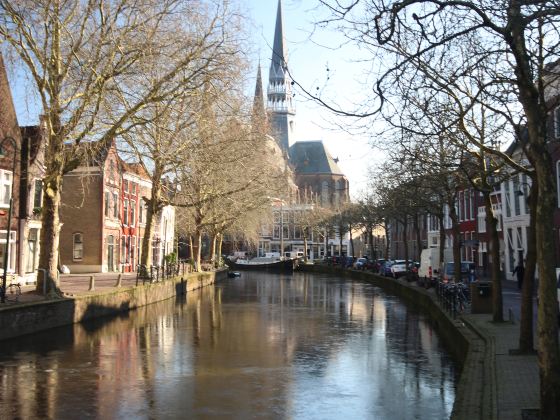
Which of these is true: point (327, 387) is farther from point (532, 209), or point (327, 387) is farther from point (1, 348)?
point (1, 348)

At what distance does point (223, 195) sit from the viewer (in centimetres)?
3884

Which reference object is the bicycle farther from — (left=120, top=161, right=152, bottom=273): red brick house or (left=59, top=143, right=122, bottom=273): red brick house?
(left=120, top=161, right=152, bottom=273): red brick house

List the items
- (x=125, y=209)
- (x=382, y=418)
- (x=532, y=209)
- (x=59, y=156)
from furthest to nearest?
1. (x=125, y=209)
2. (x=59, y=156)
3. (x=532, y=209)
4. (x=382, y=418)

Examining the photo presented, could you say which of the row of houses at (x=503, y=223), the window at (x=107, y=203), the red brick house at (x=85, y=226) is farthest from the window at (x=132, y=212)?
the row of houses at (x=503, y=223)

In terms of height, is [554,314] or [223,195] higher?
[223,195]

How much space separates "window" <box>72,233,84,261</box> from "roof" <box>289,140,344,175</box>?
89.7m

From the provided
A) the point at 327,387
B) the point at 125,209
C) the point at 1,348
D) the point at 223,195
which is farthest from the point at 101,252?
the point at 327,387

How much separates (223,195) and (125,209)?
17.0 meters

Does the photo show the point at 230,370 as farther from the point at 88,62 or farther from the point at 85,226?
the point at 85,226

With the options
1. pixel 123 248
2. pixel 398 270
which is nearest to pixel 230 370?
pixel 398 270

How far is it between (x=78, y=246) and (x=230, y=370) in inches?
1413

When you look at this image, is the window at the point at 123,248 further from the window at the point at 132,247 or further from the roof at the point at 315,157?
the roof at the point at 315,157

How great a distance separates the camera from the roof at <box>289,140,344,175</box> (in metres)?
136

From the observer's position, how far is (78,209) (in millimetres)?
47062
